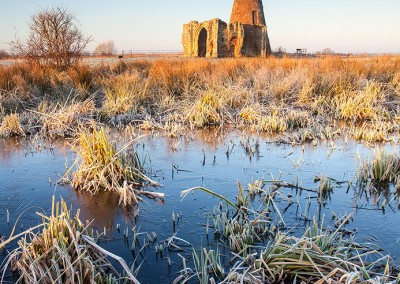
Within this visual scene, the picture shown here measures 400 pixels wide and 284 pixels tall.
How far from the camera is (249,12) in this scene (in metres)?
34.3

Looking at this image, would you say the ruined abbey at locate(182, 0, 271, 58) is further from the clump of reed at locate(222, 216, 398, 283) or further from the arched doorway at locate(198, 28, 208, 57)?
the clump of reed at locate(222, 216, 398, 283)

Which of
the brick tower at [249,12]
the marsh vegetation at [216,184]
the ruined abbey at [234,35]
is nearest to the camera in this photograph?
the marsh vegetation at [216,184]

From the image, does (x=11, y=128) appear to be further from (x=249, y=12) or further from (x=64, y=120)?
(x=249, y=12)

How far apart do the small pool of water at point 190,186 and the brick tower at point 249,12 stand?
97.1 feet

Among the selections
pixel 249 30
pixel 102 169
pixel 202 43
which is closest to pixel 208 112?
pixel 102 169

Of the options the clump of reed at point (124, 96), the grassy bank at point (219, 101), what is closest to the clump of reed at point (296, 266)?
the grassy bank at point (219, 101)

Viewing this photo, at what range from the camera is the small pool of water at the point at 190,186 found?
3.30 meters

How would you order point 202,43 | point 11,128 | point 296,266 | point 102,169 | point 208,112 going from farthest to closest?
point 202,43 → point 208,112 → point 11,128 → point 102,169 → point 296,266

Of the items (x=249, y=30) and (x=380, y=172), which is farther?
(x=249, y=30)

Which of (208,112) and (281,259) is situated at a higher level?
(208,112)

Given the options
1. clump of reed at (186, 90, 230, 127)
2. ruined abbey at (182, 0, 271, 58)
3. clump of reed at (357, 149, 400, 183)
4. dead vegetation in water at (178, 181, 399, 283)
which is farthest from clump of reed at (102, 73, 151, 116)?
ruined abbey at (182, 0, 271, 58)

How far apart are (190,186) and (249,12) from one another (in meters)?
32.2

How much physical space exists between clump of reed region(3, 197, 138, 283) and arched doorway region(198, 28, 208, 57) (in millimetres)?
32761

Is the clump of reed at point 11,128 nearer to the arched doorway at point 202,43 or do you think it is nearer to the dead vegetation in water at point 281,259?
the dead vegetation in water at point 281,259
